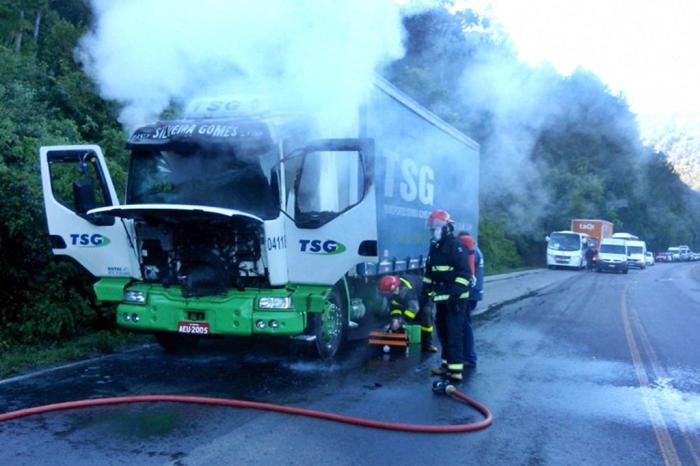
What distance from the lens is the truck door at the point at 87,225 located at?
7605mm

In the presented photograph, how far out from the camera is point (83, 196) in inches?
297

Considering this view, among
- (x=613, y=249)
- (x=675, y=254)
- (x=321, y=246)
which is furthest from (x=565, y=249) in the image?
(x=675, y=254)

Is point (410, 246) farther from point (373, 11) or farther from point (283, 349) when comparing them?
point (373, 11)

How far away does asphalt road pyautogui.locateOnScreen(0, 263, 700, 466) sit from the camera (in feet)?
16.4

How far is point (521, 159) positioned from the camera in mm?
16859

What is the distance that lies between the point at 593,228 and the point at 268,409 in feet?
129

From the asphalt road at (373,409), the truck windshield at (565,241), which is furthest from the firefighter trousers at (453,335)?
the truck windshield at (565,241)

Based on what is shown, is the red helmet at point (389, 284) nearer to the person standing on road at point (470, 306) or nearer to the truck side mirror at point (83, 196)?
the person standing on road at point (470, 306)

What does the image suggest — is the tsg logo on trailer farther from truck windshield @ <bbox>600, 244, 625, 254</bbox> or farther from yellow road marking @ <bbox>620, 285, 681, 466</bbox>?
truck windshield @ <bbox>600, 244, 625, 254</bbox>

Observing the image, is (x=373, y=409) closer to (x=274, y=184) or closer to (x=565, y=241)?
(x=274, y=184)

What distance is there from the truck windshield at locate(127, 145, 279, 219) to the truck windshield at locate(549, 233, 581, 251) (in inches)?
1259

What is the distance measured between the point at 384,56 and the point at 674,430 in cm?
546

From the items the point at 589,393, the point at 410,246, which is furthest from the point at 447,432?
the point at 410,246

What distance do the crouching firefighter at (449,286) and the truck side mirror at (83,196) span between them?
3751 millimetres
